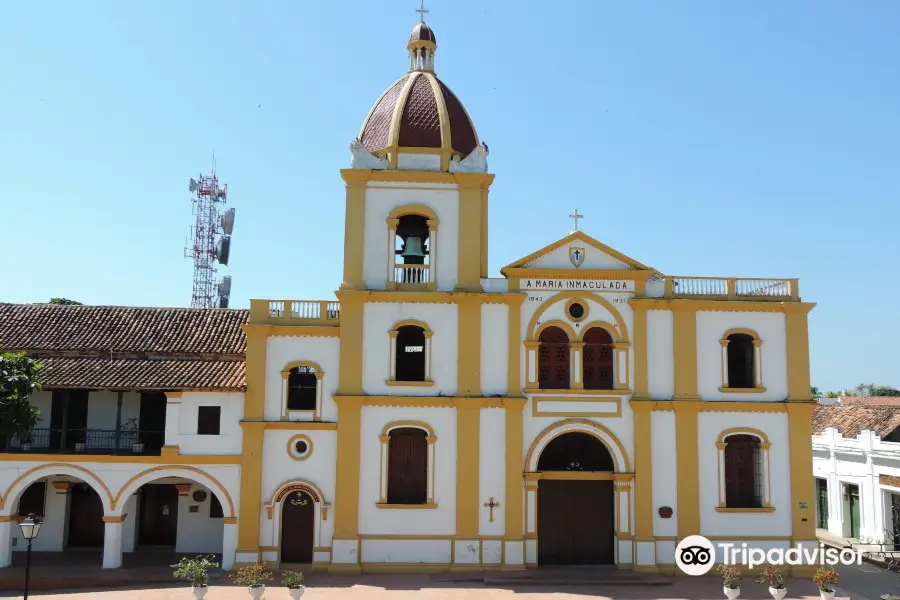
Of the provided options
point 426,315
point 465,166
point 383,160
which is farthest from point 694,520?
point 383,160

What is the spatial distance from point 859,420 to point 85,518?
27.9 metres

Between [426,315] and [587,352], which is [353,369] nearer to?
[426,315]

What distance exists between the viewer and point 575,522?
24.2 m

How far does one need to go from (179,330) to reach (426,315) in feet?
28.9

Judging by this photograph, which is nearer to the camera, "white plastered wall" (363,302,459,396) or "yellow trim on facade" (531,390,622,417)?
"white plastered wall" (363,302,459,396)

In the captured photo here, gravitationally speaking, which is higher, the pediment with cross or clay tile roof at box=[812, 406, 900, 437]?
the pediment with cross

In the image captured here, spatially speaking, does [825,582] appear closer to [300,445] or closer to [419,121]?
[300,445]

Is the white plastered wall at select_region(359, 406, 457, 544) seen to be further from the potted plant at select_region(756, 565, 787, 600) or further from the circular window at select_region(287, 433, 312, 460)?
the potted plant at select_region(756, 565, 787, 600)

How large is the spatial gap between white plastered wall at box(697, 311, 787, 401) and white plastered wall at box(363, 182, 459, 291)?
7914 millimetres

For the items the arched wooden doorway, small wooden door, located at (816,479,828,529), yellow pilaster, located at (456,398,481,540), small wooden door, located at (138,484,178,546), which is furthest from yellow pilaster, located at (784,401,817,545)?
small wooden door, located at (138,484,178,546)

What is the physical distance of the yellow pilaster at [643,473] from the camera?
23609 mm

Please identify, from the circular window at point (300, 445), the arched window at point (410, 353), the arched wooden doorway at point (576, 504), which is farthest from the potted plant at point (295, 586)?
the arched wooden doorway at point (576, 504)

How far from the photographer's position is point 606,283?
24.7 metres

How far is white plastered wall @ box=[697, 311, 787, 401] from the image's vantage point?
963 inches
